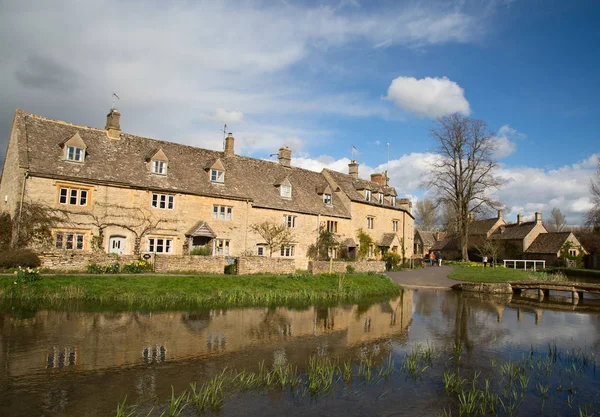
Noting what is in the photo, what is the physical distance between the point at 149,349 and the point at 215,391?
467 cm

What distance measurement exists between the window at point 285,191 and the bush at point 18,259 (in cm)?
1920

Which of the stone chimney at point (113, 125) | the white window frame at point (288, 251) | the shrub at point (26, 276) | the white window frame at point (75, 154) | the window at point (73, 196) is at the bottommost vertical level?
the shrub at point (26, 276)

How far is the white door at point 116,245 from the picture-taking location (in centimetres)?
2695

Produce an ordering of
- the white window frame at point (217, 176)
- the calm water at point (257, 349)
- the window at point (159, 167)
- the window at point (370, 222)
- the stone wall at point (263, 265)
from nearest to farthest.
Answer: the calm water at point (257, 349), the stone wall at point (263, 265), the window at point (159, 167), the white window frame at point (217, 176), the window at point (370, 222)

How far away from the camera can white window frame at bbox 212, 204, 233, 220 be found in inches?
1237

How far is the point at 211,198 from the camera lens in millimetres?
31234

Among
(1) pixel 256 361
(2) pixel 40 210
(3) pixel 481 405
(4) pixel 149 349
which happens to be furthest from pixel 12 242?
(3) pixel 481 405

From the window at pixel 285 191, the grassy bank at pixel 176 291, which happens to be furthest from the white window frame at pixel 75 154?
the window at pixel 285 191

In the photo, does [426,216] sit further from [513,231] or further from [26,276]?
[26,276]

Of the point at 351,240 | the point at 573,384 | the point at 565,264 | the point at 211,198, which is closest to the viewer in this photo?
the point at 573,384

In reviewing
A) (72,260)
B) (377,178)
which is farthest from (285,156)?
(72,260)

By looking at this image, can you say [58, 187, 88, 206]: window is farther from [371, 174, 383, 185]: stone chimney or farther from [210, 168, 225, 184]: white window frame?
[371, 174, 383, 185]: stone chimney

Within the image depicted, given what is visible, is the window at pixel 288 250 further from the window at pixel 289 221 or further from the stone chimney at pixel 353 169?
the stone chimney at pixel 353 169

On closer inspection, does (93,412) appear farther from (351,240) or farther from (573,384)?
(351,240)
